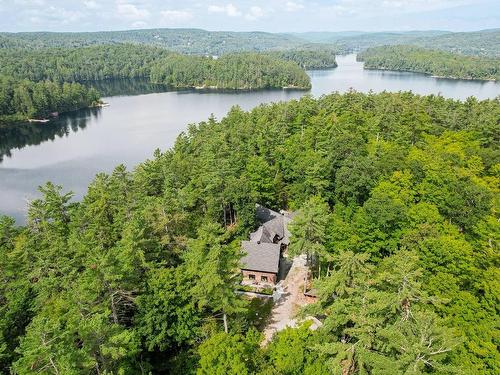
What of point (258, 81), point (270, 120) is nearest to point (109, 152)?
point (270, 120)

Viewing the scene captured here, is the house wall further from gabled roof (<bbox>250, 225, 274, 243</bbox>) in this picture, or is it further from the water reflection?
the water reflection

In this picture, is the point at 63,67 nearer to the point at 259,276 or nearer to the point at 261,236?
the point at 261,236

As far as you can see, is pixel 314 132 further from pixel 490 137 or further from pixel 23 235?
pixel 23 235

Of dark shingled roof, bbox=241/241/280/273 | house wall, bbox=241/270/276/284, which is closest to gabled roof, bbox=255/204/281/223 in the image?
dark shingled roof, bbox=241/241/280/273

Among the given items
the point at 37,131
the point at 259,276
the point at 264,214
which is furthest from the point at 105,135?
the point at 259,276

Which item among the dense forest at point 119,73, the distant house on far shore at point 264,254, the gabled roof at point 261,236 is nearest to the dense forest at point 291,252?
the gabled roof at point 261,236

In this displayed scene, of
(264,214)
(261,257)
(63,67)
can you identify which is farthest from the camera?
(63,67)
